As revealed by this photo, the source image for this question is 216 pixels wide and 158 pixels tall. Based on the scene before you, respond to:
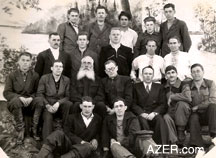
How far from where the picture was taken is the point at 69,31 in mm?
4883

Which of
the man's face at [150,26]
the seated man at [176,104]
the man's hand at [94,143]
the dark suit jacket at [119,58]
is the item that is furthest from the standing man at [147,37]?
the man's hand at [94,143]

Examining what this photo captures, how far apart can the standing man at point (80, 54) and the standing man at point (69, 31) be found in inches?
2.1

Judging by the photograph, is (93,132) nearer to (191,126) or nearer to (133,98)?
(133,98)

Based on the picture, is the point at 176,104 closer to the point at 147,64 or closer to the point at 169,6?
the point at 147,64

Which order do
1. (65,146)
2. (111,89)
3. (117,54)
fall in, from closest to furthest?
(65,146), (111,89), (117,54)

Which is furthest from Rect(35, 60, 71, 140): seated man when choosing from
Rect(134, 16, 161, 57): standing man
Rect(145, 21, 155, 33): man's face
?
Rect(145, 21, 155, 33): man's face

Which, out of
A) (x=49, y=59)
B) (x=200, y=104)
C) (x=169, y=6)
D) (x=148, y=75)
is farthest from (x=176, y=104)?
(x=49, y=59)

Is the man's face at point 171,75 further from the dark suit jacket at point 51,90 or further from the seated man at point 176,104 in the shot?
the dark suit jacket at point 51,90

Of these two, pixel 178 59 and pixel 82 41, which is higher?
pixel 82 41

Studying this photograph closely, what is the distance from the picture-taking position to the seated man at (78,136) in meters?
4.49

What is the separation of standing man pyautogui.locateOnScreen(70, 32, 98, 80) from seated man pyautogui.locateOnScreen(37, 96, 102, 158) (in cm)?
37

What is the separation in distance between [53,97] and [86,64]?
1.70 ft

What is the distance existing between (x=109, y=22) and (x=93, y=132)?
1268mm

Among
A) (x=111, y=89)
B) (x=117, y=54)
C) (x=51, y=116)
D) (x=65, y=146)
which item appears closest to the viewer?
(x=65, y=146)
